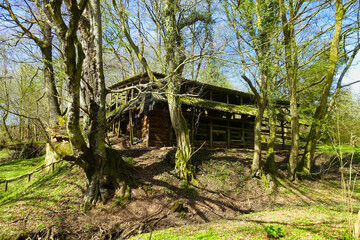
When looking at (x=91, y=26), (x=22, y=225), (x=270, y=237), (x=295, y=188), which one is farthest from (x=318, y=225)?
(x=91, y=26)

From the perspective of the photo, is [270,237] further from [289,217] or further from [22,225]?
[22,225]

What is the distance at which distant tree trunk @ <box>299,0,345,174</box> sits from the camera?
9758mm

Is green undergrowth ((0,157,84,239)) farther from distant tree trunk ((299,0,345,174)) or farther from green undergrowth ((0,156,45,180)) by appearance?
distant tree trunk ((299,0,345,174))

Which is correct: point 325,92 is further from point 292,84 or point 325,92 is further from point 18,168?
point 18,168

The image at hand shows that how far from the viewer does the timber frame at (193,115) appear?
492 inches

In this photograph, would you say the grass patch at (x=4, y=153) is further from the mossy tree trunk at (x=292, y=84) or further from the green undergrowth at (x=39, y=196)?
the mossy tree trunk at (x=292, y=84)

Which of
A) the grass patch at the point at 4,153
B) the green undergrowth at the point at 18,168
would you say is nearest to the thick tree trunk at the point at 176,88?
the green undergrowth at the point at 18,168

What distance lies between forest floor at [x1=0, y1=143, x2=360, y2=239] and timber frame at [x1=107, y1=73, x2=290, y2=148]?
208 cm

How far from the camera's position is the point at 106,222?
6582 millimetres

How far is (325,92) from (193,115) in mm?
7180

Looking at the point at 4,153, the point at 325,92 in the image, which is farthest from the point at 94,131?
the point at 4,153

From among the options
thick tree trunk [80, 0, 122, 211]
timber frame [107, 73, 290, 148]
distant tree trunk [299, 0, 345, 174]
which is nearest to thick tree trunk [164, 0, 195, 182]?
timber frame [107, 73, 290, 148]

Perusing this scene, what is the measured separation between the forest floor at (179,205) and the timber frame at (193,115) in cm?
208

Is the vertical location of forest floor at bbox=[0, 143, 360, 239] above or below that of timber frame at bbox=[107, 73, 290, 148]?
below
